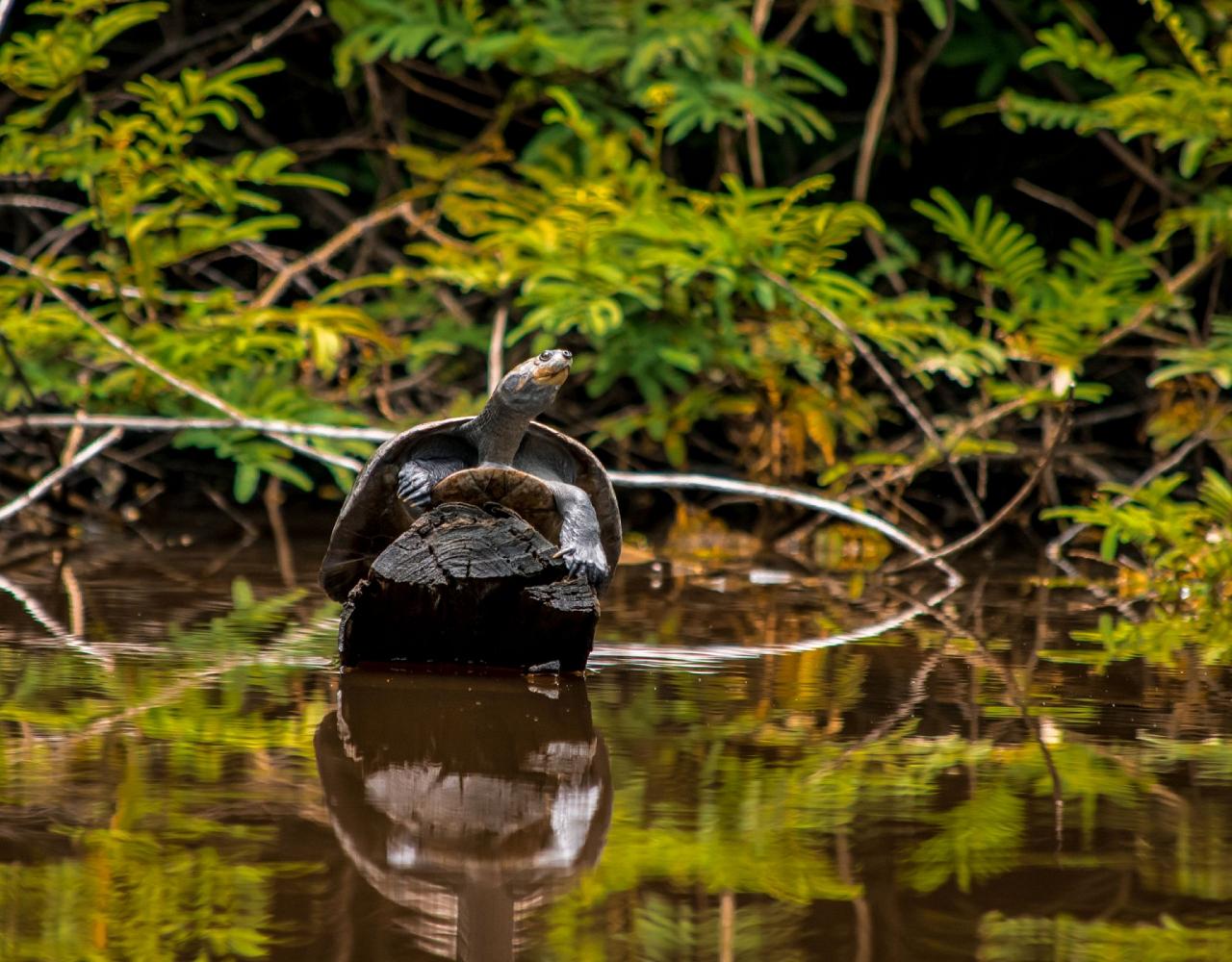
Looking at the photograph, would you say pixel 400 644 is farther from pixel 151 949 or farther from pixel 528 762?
pixel 151 949

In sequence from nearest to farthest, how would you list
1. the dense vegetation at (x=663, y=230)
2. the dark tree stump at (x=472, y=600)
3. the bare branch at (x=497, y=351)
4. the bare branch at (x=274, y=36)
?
the dark tree stump at (x=472, y=600)
the dense vegetation at (x=663, y=230)
the bare branch at (x=497, y=351)
the bare branch at (x=274, y=36)

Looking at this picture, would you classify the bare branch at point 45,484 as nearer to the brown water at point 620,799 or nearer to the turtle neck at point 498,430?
the brown water at point 620,799

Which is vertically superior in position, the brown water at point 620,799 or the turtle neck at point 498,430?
the turtle neck at point 498,430

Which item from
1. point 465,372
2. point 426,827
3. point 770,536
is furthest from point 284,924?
point 465,372

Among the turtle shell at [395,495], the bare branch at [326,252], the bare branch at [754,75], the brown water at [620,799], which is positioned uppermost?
the bare branch at [754,75]

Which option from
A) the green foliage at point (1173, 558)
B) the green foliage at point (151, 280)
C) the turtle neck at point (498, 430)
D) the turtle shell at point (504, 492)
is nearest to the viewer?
the turtle shell at point (504, 492)

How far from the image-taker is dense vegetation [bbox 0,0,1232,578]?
5.96 m

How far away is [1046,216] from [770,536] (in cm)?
253

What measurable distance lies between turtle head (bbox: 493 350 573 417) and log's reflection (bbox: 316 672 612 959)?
25.1 inches

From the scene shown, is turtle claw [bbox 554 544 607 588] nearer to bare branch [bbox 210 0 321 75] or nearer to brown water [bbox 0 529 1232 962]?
brown water [bbox 0 529 1232 962]

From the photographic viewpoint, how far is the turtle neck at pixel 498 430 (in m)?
3.73

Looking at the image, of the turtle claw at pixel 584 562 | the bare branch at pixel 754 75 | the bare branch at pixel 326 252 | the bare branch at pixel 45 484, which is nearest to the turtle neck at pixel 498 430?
the turtle claw at pixel 584 562

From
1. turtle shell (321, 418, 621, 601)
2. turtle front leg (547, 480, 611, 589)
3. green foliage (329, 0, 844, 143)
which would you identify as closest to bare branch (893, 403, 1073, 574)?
turtle shell (321, 418, 621, 601)

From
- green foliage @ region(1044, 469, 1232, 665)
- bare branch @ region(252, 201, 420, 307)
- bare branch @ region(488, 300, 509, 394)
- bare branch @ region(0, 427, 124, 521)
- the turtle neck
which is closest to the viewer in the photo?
the turtle neck
